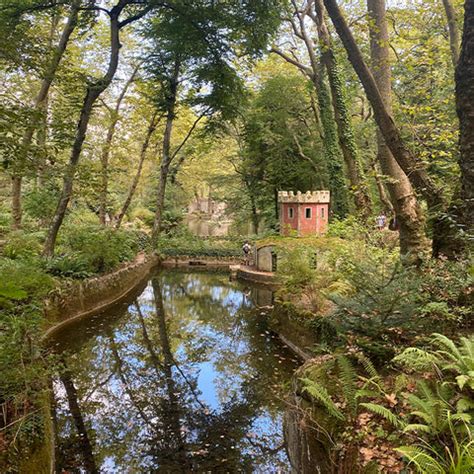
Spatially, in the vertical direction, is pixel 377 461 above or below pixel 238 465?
Answer: above

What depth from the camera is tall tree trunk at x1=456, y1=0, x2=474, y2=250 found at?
15.2 ft

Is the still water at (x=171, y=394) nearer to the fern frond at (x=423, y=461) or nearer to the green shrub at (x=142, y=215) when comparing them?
the fern frond at (x=423, y=461)

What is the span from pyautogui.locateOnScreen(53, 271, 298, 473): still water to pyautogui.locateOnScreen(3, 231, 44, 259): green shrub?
8.71 ft

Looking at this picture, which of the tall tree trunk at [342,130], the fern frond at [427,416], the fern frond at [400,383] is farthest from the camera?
the tall tree trunk at [342,130]

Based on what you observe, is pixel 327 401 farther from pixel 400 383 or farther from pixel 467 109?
pixel 467 109

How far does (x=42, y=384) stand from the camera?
15.3 ft

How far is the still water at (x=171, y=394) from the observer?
4957 millimetres

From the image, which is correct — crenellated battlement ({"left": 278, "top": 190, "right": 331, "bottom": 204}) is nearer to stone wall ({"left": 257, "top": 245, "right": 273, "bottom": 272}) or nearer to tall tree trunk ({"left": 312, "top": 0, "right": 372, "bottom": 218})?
stone wall ({"left": 257, "top": 245, "right": 273, "bottom": 272})

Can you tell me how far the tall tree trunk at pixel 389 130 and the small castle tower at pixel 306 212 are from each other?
495 inches

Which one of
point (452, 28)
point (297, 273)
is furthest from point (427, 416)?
point (452, 28)

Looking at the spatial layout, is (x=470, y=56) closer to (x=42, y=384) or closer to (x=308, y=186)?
(x=42, y=384)

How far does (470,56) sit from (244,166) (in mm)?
20627

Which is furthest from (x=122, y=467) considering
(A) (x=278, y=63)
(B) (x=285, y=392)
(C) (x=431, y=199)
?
(A) (x=278, y=63)

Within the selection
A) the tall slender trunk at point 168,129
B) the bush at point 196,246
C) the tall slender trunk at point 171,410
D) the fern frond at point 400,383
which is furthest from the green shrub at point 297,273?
the tall slender trunk at point 168,129
